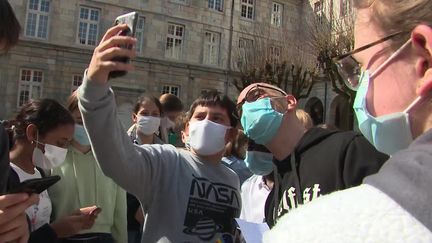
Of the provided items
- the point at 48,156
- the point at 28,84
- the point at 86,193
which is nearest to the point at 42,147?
the point at 48,156

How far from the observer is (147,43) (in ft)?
78.5

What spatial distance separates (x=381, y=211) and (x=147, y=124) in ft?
14.3

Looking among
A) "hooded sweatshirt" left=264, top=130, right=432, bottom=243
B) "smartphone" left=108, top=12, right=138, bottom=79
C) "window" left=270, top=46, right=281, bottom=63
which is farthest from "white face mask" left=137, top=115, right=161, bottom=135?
"window" left=270, top=46, right=281, bottom=63

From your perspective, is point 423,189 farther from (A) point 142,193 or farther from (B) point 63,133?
(B) point 63,133

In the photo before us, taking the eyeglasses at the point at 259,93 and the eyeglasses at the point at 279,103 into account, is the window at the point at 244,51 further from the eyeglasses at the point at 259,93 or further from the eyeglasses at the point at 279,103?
the eyeglasses at the point at 279,103

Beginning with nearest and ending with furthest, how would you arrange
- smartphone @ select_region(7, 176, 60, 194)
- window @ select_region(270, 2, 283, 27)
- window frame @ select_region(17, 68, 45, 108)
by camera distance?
smartphone @ select_region(7, 176, 60, 194) < window frame @ select_region(17, 68, 45, 108) < window @ select_region(270, 2, 283, 27)

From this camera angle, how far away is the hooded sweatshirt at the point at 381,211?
62 centimetres

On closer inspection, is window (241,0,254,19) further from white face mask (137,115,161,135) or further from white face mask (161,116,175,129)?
white face mask (137,115,161,135)

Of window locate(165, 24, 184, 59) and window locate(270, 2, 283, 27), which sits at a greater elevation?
window locate(270, 2, 283, 27)

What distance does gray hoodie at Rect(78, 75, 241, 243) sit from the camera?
2.00m

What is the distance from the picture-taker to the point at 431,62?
90 centimetres

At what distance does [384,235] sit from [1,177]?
5.29 ft

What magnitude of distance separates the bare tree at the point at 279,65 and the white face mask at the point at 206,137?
18.2m

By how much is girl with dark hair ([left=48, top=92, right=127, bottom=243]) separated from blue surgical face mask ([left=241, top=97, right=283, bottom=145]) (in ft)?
4.35
